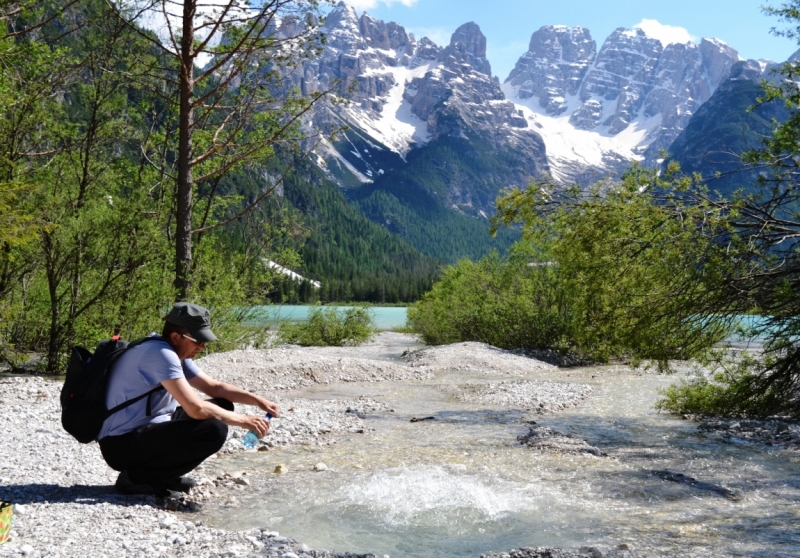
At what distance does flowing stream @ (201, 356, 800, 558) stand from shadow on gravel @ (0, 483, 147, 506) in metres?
0.85

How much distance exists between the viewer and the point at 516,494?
22.9ft

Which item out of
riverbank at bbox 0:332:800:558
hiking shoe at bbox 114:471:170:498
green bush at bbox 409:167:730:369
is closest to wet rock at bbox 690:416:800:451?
riverbank at bbox 0:332:800:558

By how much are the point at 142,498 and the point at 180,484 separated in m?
0.45

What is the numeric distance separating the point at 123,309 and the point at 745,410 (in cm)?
1459

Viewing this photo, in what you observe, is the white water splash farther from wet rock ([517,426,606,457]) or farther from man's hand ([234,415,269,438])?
wet rock ([517,426,606,457])

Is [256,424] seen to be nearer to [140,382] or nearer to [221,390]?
[221,390]

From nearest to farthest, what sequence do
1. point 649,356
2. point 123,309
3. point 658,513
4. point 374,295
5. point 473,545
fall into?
1. point 473,545
2. point 658,513
3. point 649,356
4. point 123,309
5. point 374,295

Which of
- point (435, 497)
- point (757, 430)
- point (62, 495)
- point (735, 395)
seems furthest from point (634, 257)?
point (62, 495)

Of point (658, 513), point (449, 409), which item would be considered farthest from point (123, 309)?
point (658, 513)

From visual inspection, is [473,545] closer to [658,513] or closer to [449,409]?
[658,513]

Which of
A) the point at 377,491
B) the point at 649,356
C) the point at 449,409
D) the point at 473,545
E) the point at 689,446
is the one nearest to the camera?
the point at 473,545

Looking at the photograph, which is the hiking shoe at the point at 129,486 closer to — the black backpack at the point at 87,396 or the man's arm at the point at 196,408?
the black backpack at the point at 87,396

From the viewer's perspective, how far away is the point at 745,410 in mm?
11828

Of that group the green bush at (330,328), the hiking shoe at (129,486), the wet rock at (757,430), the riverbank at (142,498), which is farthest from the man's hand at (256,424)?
the green bush at (330,328)
